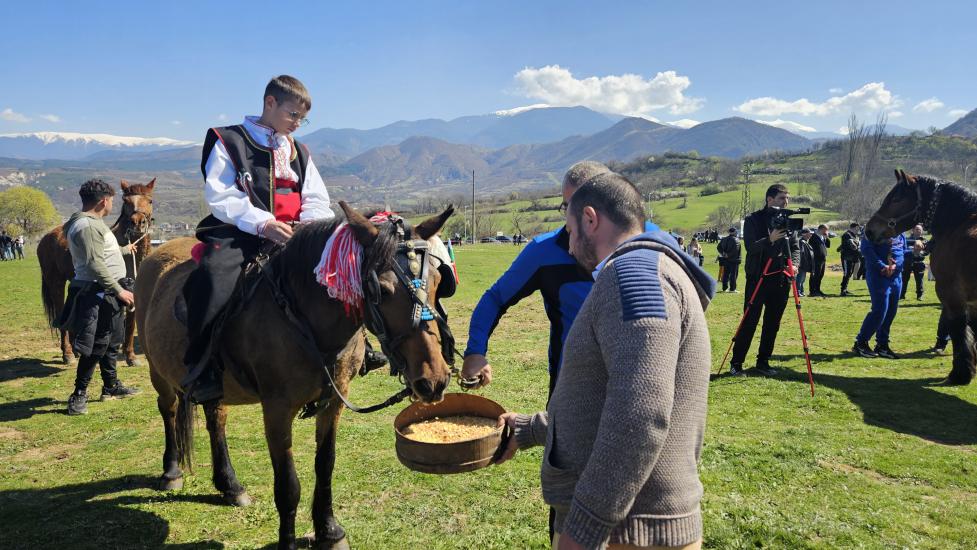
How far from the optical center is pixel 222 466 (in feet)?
15.8

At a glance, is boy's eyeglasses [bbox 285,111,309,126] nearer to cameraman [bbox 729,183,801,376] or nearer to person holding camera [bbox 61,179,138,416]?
person holding camera [bbox 61,179,138,416]

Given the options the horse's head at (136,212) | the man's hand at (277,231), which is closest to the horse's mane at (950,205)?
the man's hand at (277,231)

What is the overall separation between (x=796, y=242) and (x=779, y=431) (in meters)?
3.36

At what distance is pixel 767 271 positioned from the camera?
27.1ft

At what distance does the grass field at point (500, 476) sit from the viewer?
4215 millimetres

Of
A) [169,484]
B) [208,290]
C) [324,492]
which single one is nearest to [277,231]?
[208,290]

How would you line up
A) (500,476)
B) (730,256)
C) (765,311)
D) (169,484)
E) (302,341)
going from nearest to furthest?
(302,341)
(169,484)
(500,476)
(765,311)
(730,256)

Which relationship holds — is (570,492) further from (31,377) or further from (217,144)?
(31,377)

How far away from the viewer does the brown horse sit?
9.55 ft

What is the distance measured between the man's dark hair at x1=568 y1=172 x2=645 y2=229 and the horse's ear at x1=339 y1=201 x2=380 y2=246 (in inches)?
54.9

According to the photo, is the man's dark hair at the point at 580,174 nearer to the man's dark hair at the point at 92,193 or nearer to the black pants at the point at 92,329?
the man's dark hair at the point at 92,193

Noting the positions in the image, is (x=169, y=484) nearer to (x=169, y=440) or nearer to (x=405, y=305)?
(x=169, y=440)

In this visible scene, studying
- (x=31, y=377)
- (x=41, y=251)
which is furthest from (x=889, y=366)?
(x=41, y=251)

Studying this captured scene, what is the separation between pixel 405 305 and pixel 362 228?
1.70ft
